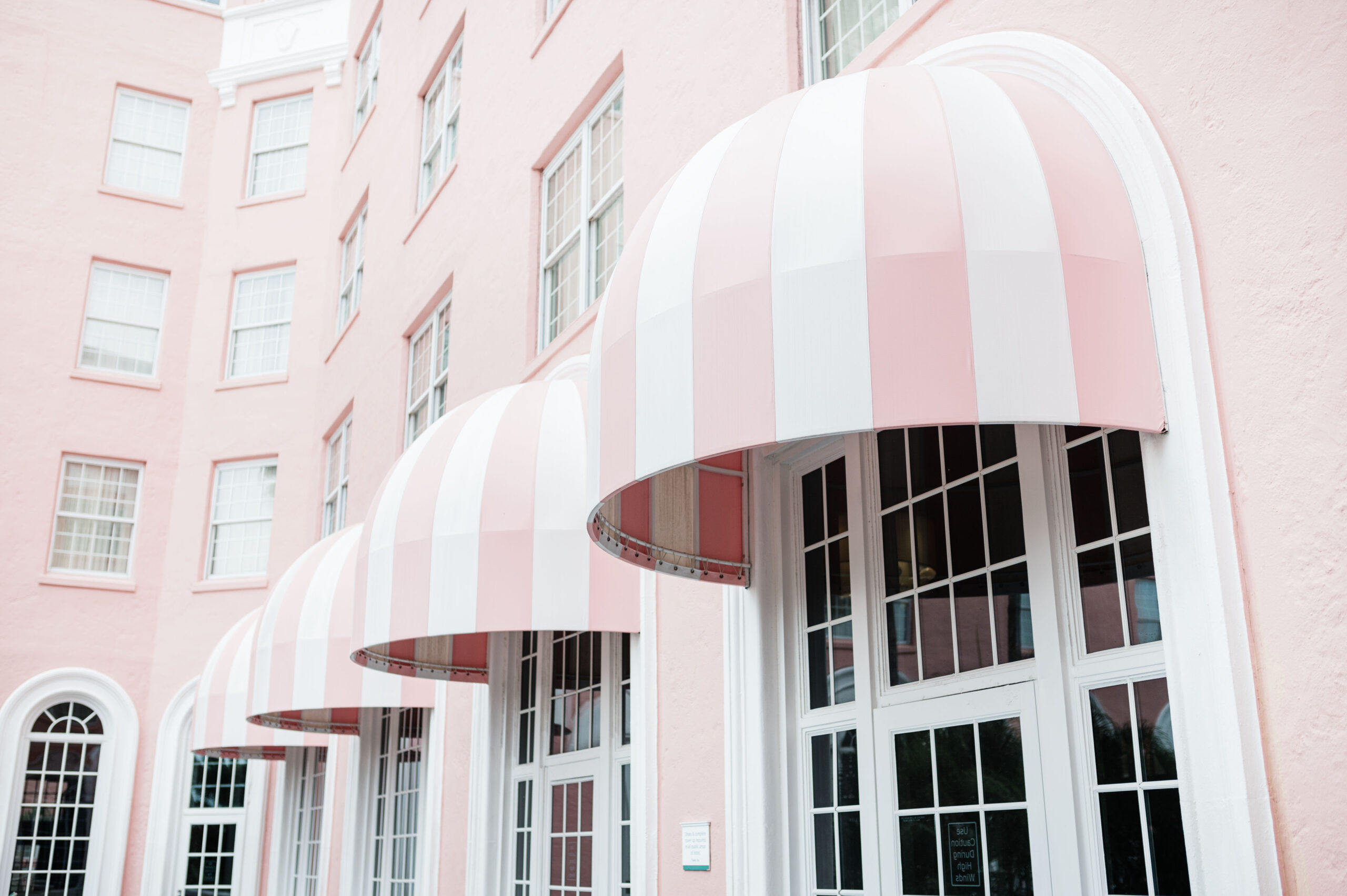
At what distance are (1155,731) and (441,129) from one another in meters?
12.1

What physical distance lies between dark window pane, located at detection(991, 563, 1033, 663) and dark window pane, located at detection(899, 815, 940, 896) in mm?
905

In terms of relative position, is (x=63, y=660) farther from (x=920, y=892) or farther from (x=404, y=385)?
(x=920, y=892)

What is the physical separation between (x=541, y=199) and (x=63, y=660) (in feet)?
41.7

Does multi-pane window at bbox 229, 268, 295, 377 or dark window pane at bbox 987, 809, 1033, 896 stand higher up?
multi-pane window at bbox 229, 268, 295, 377

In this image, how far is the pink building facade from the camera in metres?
4.04

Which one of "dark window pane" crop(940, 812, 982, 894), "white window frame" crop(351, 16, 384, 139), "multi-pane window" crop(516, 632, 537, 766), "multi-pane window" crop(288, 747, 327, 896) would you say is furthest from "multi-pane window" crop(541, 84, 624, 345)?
"white window frame" crop(351, 16, 384, 139)

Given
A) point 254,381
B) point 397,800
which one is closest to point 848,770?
point 397,800

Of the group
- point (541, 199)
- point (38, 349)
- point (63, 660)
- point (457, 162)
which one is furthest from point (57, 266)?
point (541, 199)

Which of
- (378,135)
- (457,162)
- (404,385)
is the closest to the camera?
(457,162)

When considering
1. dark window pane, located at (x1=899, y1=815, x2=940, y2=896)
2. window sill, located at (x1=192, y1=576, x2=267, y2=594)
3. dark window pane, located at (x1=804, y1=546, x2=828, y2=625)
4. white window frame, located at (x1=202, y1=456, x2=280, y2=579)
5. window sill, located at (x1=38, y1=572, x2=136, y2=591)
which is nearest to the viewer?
dark window pane, located at (x1=899, y1=815, x2=940, y2=896)

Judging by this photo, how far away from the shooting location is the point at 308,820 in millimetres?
16531

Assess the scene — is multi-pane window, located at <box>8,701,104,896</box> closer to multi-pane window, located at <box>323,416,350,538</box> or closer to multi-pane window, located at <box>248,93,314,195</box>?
multi-pane window, located at <box>323,416,350,538</box>

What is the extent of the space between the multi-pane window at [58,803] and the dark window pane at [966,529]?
1719 cm

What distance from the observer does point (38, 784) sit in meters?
18.1
